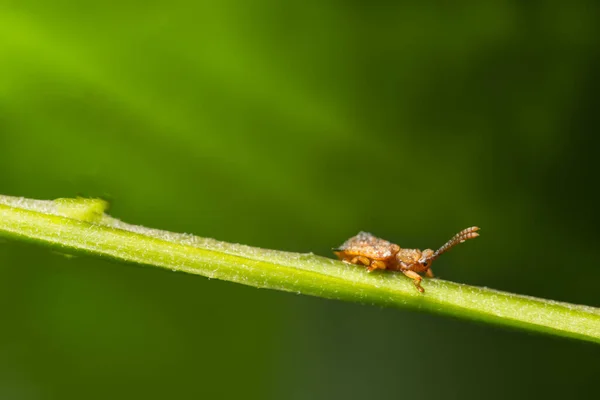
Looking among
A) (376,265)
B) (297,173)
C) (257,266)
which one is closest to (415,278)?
(376,265)

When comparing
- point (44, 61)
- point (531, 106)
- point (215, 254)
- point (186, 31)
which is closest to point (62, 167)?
point (44, 61)

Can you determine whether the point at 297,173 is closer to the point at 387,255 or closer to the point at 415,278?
the point at 387,255

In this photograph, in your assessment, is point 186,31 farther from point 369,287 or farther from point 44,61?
point 369,287

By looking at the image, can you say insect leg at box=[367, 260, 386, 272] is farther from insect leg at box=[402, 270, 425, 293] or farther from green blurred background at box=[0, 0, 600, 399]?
green blurred background at box=[0, 0, 600, 399]

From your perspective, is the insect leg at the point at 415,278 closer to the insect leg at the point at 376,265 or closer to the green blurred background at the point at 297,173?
the insect leg at the point at 376,265

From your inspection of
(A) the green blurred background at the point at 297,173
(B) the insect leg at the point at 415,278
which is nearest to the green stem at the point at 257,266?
(B) the insect leg at the point at 415,278
